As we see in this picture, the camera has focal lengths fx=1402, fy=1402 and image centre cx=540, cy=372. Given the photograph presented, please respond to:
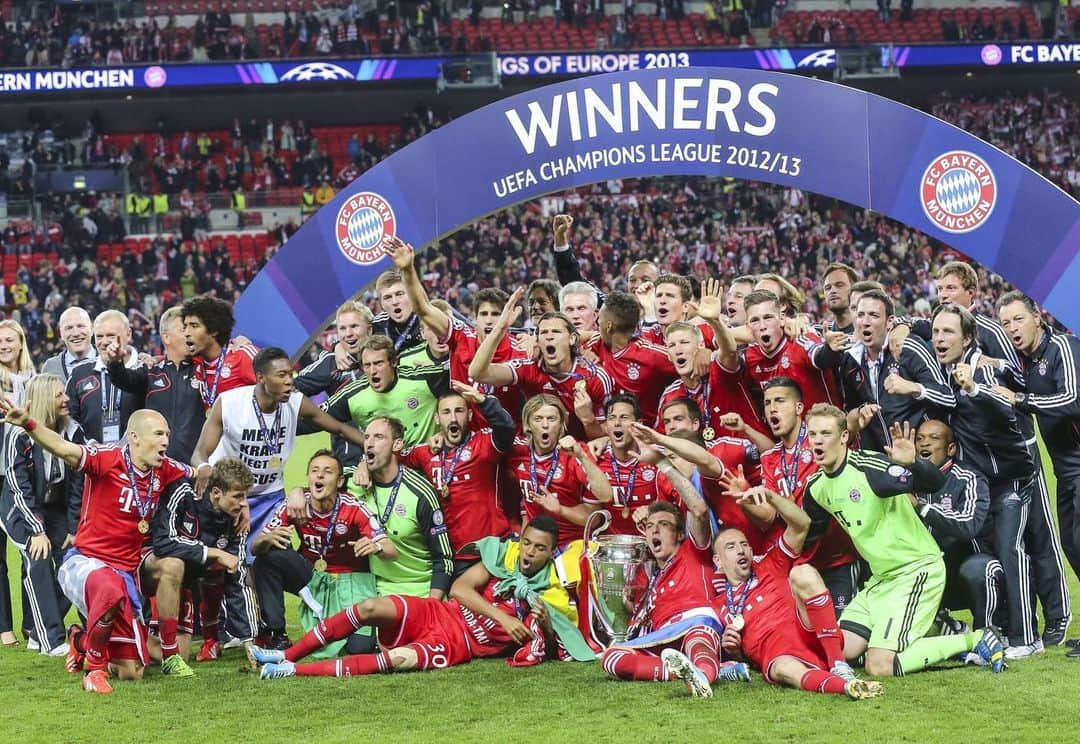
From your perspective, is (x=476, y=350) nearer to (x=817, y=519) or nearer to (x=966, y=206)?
(x=817, y=519)

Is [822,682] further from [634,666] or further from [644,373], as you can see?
[644,373]

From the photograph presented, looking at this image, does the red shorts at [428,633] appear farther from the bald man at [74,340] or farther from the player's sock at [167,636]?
the bald man at [74,340]

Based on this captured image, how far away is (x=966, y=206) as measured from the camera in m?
8.10

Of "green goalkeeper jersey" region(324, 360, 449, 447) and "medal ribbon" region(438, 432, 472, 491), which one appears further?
"green goalkeeper jersey" region(324, 360, 449, 447)

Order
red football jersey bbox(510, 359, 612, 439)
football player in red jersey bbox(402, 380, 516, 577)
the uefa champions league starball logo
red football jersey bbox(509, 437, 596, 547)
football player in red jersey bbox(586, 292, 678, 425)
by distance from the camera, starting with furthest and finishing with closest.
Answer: the uefa champions league starball logo
football player in red jersey bbox(586, 292, 678, 425)
red football jersey bbox(510, 359, 612, 439)
football player in red jersey bbox(402, 380, 516, 577)
red football jersey bbox(509, 437, 596, 547)

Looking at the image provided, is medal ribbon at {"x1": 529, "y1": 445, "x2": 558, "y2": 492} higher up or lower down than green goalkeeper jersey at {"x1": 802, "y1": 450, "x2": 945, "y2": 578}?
higher up

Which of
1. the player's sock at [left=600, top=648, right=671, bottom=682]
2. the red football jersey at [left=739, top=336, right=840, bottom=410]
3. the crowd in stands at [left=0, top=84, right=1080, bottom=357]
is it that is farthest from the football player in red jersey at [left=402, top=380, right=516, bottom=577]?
the crowd in stands at [left=0, top=84, right=1080, bottom=357]

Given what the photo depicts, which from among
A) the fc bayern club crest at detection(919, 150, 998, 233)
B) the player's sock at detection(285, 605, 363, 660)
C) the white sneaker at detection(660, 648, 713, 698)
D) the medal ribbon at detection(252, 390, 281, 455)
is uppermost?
the fc bayern club crest at detection(919, 150, 998, 233)

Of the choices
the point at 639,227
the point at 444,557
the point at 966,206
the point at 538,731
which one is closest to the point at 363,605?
the point at 444,557

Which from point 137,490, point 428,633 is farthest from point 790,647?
point 137,490

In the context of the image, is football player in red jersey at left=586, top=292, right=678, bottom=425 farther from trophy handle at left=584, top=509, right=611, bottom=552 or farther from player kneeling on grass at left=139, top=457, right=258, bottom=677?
player kneeling on grass at left=139, top=457, right=258, bottom=677

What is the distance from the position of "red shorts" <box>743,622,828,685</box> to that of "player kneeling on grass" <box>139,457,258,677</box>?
2.86 m

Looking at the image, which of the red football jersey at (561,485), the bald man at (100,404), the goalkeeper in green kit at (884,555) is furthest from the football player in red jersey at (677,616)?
the bald man at (100,404)

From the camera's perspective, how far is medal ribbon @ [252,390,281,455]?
7883 mm
